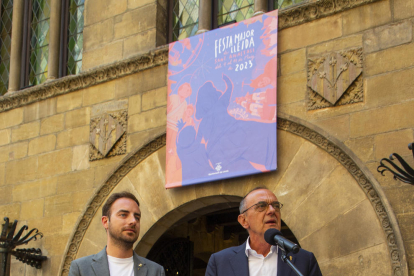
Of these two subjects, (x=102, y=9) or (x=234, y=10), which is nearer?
(x=234, y=10)

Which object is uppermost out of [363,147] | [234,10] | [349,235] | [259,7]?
[234,10]

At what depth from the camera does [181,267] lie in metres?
10.1

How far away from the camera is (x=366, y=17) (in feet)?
25.0

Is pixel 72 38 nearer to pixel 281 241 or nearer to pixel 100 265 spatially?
pixel 100 265

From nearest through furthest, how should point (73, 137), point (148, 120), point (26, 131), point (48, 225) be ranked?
point (148, 120), point (48, 225), point (73, 137), point (26, 131)

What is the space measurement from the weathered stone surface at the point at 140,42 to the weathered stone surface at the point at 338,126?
3.05 meters

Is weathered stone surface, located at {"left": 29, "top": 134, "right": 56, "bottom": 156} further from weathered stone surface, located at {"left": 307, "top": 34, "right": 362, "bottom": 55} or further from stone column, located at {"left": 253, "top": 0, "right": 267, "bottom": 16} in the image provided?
weathered stone surface, located at {"left": 307, "top": 34, "right": 362, "bottom": 55}

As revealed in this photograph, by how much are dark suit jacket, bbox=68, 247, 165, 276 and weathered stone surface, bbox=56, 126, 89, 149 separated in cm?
517

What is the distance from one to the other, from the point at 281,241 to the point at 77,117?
661 cm

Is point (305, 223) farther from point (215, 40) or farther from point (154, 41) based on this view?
point (154, 41)

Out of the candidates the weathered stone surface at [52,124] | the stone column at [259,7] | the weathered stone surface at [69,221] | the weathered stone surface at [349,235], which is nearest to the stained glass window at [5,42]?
the weathered stone surface at [52,124]

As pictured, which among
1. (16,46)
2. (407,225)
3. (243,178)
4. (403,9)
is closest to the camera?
(407,225)

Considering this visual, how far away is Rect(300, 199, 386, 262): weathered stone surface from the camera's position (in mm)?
7008

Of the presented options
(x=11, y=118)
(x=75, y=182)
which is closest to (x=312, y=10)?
(x=75, y=182)
